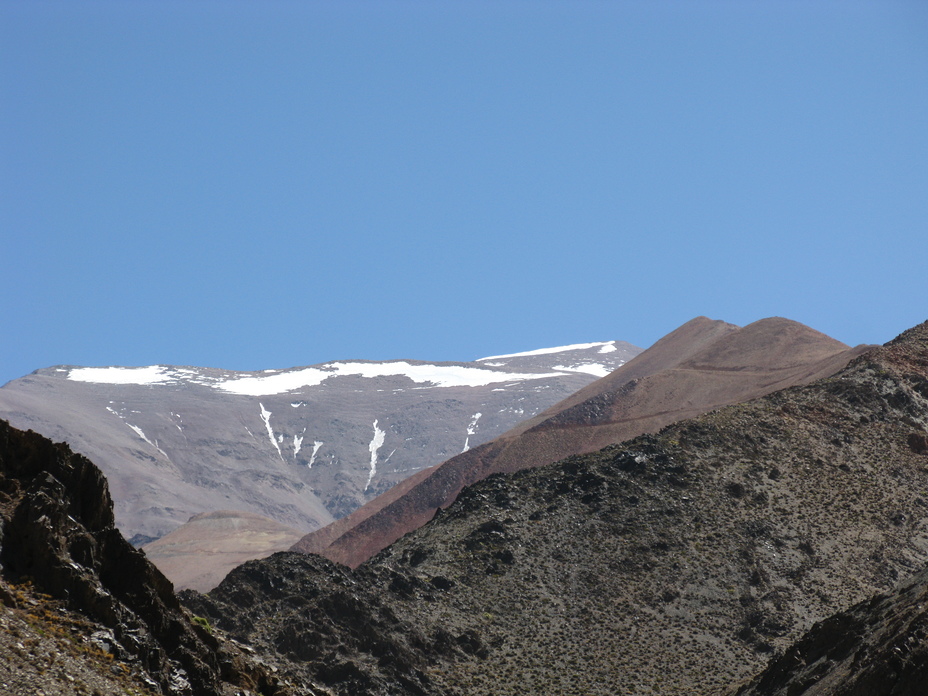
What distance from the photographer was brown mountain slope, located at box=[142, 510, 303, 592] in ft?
512

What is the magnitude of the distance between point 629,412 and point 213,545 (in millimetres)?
74656

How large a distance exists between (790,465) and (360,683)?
116 ft

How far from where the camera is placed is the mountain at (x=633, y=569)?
59.7 meters

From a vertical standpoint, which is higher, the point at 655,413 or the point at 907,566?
the point at 655,413

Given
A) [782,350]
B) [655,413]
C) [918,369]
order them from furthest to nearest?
[782,350] < [655,413] < [918,369]

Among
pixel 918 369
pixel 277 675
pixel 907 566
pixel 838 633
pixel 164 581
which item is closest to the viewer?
pixel 164 581

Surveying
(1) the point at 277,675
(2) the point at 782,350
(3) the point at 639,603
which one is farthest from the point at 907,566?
(2) the point at 782,350

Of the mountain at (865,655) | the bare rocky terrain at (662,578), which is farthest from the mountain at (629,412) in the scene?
the mountain at (865,655)

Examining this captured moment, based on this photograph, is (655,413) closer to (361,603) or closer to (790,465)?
(790,465)

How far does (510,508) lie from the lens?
76.9 m

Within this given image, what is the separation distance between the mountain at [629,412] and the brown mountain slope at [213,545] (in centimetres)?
1658

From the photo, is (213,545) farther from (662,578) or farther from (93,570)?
(93,570)

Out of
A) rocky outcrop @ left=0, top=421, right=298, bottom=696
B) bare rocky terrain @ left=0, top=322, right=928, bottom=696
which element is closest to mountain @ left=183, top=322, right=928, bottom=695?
bare rocky terrain @ left=0, top=322, right=928, bottom=696

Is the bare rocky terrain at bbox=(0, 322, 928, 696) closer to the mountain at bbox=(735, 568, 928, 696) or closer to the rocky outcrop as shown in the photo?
the mountain at bbox=(735, 568, 928, 696)
